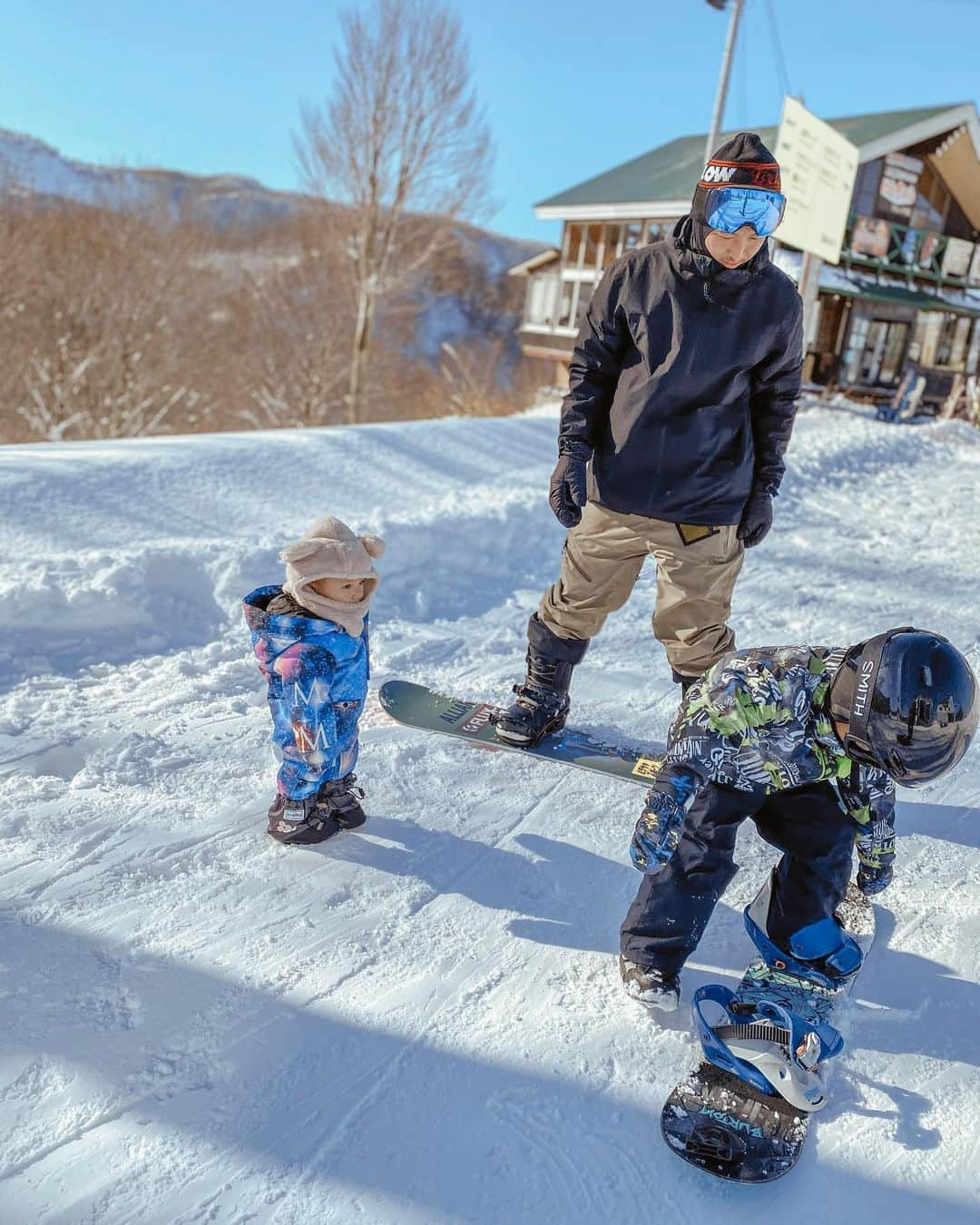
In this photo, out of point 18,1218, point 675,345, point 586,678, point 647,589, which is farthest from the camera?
point 647,589

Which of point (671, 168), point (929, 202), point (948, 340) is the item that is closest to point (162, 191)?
point (671, 168)

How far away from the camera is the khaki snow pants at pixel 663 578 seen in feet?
8.95

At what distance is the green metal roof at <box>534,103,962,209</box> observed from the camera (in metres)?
18.2

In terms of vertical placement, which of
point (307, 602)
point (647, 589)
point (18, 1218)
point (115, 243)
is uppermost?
point (115, 243)

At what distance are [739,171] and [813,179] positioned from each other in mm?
11363

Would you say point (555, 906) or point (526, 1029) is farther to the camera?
point (555, 906)

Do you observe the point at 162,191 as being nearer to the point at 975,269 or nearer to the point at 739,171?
the point at 975,269

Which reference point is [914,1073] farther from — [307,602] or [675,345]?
[675,345]

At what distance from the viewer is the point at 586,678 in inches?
145

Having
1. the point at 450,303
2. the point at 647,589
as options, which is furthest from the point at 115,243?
the point at 647,589

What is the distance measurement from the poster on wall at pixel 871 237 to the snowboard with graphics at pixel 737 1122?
66.9 ft

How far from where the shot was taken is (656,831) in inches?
72.6

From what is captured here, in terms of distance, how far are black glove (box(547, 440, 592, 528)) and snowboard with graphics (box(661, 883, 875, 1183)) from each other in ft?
4.94

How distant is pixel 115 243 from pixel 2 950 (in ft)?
87.7
